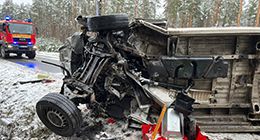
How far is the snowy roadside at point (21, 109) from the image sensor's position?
171 inches

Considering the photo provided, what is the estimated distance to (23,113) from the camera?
16.6ft

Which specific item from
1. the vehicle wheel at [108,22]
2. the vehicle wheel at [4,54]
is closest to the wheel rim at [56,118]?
the vehicle wheel at [108,22]

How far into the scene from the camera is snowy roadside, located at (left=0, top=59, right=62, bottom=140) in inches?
171

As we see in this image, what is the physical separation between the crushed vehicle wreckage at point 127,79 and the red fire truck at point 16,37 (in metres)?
11.1

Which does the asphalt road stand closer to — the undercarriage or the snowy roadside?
the snowy roadside

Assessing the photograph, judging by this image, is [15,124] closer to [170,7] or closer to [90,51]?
[90,51]

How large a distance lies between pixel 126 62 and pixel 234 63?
1.93 m

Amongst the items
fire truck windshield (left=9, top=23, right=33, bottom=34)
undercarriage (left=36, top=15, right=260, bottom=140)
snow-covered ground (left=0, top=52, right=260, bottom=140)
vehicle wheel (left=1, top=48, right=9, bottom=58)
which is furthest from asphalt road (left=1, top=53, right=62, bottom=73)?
undercarriage (left=36, top=15, right=260, bottom=140)

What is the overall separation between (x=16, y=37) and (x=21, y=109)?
9931 millimetres

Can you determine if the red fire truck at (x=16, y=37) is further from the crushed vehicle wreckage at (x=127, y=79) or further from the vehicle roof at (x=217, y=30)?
the vehicle roof at (x=217, y=30)

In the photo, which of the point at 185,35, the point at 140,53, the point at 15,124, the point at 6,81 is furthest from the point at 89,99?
the point at 6,81

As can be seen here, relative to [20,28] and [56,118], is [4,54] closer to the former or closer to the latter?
[20,28]

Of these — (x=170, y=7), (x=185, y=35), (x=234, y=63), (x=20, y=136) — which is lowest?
(x=20, y=136)

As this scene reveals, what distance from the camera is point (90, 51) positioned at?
3.94 metres
